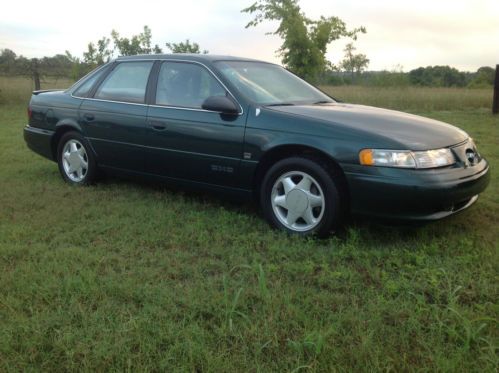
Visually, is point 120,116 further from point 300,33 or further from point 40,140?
point 300,33

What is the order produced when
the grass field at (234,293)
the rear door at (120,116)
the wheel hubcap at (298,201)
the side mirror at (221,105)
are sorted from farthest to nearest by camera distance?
the rear door at (120,116) < the side mirror at (221,105) < the wheel hubcap at (298,201) < the grass field at (234,293)

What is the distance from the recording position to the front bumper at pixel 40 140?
18.6 ft

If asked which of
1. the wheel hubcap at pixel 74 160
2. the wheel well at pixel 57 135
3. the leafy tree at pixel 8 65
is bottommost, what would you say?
the wheel hubcap at pixel 74 160

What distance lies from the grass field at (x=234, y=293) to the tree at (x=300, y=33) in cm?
1055

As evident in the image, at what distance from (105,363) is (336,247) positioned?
1.86m

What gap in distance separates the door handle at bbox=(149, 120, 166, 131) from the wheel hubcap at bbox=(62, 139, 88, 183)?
118 centimetres

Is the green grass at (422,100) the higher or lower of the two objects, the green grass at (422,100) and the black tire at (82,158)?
the higher

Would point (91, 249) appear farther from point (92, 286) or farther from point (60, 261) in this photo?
point (92, 286)

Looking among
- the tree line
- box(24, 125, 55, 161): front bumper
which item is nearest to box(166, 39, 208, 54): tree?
the tree line

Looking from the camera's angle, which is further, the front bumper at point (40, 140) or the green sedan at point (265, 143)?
the front bumper at point (40, 140)

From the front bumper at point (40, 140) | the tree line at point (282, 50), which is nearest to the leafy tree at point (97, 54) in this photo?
the tree line at point (282, 50)

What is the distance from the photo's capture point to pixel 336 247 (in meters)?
3.55

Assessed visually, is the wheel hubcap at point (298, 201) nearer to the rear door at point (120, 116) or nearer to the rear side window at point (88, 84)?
the rear door at point (120, 116)

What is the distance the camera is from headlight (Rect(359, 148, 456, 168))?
337cm
